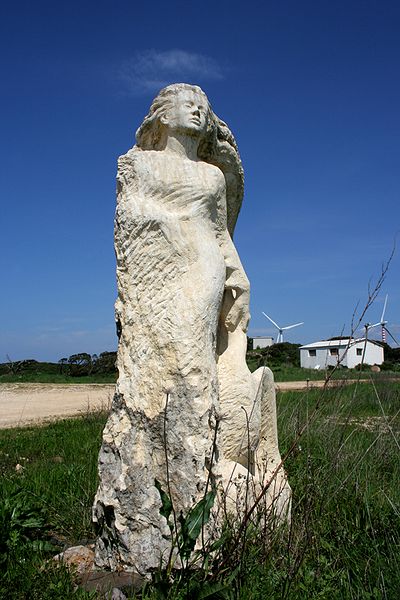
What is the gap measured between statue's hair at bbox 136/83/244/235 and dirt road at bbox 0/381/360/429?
5027 mm

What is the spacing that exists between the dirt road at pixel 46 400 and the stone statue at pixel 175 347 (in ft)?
17.2

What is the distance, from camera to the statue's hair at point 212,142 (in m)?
3.84

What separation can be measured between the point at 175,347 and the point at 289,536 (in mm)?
1161

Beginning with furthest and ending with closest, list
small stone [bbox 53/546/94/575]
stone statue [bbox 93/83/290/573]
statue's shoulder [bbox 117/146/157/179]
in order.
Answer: statue's shoulder [bbox 117/146/157/179] < small stone [bbox 53/546/94/575] < stone statue [bbox 93/83/290/573]

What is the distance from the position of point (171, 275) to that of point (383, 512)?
83.7 inches

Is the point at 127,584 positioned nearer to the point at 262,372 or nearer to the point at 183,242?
the point at 262,372

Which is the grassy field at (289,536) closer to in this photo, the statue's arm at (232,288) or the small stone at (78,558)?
the small stone at (78,558)

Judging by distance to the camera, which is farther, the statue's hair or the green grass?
the green grass

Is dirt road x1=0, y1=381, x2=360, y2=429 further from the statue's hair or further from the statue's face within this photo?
the statue's face

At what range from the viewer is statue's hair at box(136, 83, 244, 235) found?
3.84 metres

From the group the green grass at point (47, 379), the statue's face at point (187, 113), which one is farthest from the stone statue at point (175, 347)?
the green grass at point (47, 379)

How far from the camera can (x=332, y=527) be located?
370 cm

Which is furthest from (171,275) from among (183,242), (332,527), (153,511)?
(332,527)

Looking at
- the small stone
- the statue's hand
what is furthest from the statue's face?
the small stone
